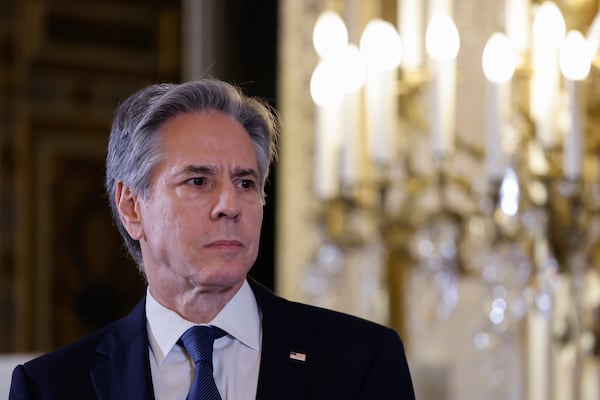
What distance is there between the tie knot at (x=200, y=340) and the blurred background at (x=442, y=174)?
469 millimetres

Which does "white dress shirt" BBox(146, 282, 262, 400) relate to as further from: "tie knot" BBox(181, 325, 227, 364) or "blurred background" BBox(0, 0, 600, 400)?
"blurred background" BBox(0, 0, 600, 400)

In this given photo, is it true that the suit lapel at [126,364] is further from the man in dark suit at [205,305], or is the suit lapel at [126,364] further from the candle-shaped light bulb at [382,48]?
the candle-shaped light bulb at [382,48]

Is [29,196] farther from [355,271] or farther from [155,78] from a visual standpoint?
[355,271]

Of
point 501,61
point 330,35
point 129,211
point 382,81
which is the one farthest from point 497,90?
point 129,211

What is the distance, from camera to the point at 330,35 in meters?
3.85

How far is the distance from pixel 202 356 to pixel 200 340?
0.08ft

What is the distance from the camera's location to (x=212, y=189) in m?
1.87

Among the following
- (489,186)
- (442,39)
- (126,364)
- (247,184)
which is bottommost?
(126,364)

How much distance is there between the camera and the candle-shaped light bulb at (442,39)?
133 inches

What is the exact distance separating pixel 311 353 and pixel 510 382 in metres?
1.93

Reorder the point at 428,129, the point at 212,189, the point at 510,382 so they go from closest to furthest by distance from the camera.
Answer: the point at 212,189
the point at 510,382
the point at 428,129

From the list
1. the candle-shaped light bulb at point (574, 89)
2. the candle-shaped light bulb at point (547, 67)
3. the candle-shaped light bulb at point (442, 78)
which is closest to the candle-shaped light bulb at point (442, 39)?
the candle-shaped light bulb at point (442, 78)

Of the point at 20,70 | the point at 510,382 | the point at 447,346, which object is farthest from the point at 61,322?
the point at 510,382

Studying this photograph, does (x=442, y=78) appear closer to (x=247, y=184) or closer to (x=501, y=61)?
(x=501, y=61)
